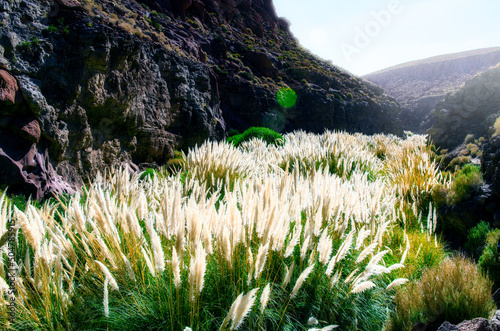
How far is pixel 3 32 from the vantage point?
405 cm

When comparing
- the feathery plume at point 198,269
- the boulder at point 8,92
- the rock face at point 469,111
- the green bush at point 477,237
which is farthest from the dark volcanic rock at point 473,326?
the rock face at point 469,111

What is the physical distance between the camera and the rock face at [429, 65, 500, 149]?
18.0 ft

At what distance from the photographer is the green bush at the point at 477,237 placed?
99.6 inches

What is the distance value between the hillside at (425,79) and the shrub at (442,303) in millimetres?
49823

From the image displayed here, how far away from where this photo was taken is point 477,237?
2.57 meters

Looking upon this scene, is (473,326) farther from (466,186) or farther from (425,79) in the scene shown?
(425,79)

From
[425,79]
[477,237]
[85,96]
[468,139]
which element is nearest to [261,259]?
[477,237]

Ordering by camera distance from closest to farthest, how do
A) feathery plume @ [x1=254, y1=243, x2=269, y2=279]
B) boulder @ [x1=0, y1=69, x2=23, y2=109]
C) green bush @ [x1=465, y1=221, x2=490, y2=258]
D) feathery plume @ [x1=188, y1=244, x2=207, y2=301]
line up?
feathery plume @ [x1=188, y1=244, x2=207, y2=301]
feathery plume @ [x1=254, y1=243, x2=269, y2=279]
green bush @ [x1=465, y1=221, x2=490, y2=258]
boulder @ [x1=0, y1=69, x2=23, y2=109]

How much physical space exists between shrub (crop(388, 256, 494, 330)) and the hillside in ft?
163

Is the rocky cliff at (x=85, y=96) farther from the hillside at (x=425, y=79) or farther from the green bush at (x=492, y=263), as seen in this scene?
the hillside at (x=425, y=79)

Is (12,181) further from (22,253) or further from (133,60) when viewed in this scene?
(133,60)

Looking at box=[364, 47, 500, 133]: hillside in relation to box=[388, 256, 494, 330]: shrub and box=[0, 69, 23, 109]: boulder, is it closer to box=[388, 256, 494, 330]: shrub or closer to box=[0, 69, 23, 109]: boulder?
box=[388, 256, 494, 330]: shrub

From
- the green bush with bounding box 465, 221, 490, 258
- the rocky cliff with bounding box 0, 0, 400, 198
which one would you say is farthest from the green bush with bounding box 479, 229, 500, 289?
the rocky cliff with bounding box 0, 0, 400, 198

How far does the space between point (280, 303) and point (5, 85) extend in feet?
15.6
